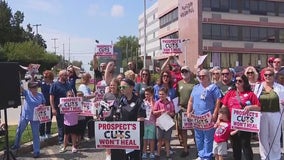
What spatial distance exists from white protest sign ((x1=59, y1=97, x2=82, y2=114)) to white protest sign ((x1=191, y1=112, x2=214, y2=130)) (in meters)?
3.27

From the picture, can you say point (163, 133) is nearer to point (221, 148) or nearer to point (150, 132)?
point (150, 132)

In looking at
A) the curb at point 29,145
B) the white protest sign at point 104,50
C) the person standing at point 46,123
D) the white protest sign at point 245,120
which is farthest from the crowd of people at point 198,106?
the white protest sign at point 104,50

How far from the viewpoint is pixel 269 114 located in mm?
8102

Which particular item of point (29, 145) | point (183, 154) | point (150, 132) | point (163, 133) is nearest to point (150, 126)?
point (150, 132)

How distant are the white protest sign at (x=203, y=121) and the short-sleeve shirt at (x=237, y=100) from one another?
469mm

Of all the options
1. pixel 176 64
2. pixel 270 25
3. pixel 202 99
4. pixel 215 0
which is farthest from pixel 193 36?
pixel 202 99

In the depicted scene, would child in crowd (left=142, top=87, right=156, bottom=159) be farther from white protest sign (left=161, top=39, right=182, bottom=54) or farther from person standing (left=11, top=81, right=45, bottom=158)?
white protest sign (left=161, top=39, right=182, bottom=54)

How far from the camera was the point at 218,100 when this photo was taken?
28.2 feet

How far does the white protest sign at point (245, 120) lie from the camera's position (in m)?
7.79

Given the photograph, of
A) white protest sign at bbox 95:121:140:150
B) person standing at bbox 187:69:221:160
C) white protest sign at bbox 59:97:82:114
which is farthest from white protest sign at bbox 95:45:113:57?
white protest sign at bbox 95:121:140:150

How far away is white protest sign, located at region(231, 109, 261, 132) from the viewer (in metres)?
7.79

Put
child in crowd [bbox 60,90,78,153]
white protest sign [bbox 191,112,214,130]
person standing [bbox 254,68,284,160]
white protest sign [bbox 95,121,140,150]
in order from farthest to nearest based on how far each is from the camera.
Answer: child in crowd [bbox 60,90,78,153] < white protest sign [bbox 191,112,214,130] < person standing [bbox 254,68,284,160] < white protest sign [bbox 95,121,140,150]

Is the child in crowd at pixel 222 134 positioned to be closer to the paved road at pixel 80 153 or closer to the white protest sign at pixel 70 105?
the paved road at pixel 80 153

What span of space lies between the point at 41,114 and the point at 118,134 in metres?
4.05
